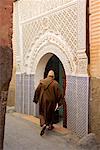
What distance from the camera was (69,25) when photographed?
680 centimetres

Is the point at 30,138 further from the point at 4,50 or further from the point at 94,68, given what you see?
the point at 4,50

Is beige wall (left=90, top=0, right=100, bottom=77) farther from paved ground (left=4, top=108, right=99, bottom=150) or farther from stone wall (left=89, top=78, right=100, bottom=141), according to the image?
paved ground (left=4, top=108, right=99, bottom=150)

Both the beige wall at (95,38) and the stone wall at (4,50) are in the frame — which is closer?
the stone wall at (4,50)

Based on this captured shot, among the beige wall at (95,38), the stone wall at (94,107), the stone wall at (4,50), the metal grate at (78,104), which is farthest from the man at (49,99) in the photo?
the stone wall at (4,50)

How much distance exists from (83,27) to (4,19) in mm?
4485

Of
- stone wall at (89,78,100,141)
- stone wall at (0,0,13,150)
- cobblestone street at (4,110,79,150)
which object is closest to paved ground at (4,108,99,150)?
cobblestone street at (4,110,79,150)

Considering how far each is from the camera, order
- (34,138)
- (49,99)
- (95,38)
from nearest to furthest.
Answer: (95,38) < (34,138) < (49,99)

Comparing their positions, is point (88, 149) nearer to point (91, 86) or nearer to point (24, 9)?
point (91, 86)

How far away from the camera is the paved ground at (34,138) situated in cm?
570

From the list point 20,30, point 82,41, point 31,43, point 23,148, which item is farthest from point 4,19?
point 20,30

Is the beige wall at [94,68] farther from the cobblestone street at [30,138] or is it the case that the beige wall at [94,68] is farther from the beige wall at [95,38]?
the cobblestone street at [30,138]

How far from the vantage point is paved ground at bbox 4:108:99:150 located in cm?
570

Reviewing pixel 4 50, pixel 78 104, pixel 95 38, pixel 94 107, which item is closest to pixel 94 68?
pixel 95 38

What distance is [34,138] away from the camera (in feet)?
20.7
